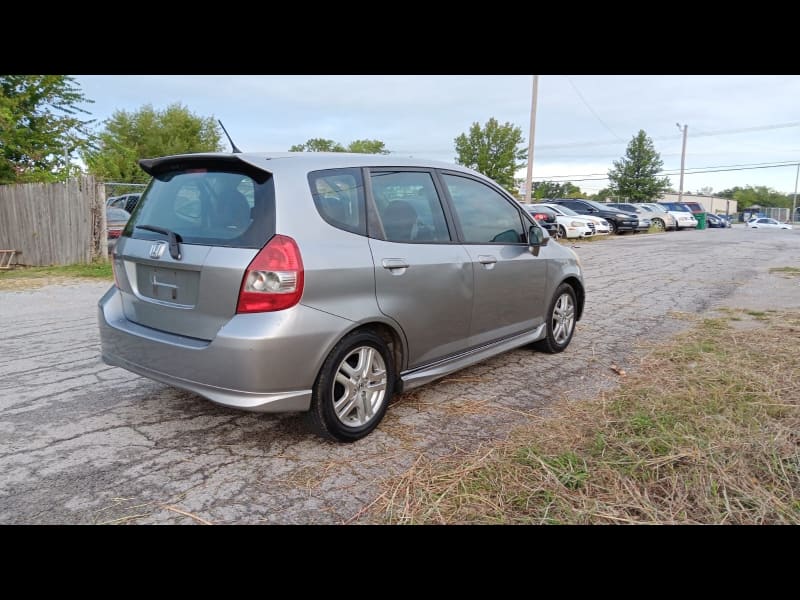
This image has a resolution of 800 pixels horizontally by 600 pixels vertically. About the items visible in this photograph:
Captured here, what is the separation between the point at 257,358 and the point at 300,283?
1.46 ft

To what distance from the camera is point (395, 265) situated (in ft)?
11.1

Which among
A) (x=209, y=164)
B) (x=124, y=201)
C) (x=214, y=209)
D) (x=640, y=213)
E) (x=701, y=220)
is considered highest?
(x=640, y=213)

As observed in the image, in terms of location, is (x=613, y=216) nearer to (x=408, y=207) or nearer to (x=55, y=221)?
(x=55, y=221)

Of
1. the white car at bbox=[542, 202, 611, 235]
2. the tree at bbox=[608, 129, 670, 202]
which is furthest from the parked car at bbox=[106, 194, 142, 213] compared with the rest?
the tree at bbox=[608, 129, 670, 202]

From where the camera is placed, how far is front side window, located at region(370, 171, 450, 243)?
349cm

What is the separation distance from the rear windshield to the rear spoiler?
0.07 ft

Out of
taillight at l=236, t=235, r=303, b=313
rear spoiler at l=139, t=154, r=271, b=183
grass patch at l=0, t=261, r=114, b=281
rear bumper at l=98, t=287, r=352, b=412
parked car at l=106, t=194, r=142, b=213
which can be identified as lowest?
grass patch at l=0, t=261, r=114, b=281

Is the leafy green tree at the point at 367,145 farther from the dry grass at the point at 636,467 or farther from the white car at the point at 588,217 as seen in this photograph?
the dry grass at the point at 636,467

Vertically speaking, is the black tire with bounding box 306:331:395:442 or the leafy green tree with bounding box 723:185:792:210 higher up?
the leafy green tree with bounding box 723:185:792:210

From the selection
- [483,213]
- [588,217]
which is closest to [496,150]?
[588,217]

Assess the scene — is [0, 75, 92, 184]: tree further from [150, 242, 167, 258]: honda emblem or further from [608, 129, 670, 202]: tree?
[608, 129, 670, 202]: tree

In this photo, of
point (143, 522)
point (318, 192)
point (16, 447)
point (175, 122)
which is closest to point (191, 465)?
point (143, 522)

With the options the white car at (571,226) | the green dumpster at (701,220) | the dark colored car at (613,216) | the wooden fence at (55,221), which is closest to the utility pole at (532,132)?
the white car at (571,226)
